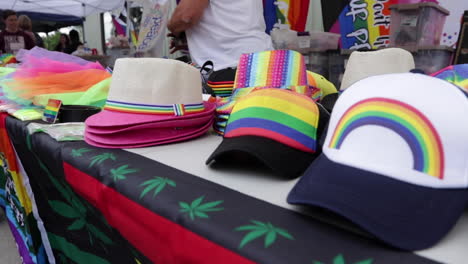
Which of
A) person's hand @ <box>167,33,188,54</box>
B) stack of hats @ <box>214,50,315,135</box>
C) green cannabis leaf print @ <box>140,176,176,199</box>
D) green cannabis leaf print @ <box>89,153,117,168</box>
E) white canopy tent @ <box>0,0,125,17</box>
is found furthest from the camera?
white canopy tent @ <box>0,0,125,17</box>

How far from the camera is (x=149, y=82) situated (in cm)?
69

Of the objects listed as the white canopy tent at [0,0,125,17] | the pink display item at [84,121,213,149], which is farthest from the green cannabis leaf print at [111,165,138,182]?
the white canopy tent at [0,0,125,17]

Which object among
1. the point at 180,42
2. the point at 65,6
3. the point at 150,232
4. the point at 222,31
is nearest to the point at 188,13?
the point at 222,31

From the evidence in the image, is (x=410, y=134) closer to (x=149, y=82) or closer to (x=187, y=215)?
(x=187, y=215)

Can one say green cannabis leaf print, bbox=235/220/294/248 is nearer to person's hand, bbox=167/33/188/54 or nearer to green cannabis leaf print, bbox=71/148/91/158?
green cannabis leaf print, bbox=71/148/91/158

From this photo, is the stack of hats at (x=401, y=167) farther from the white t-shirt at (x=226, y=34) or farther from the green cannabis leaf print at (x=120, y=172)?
the white t-shirt at (x=226, y=34)

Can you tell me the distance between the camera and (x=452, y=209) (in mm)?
324

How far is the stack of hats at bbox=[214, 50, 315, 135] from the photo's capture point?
0.75m

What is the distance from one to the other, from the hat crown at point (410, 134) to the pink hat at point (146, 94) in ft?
1.26

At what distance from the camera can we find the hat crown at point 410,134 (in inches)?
13.0

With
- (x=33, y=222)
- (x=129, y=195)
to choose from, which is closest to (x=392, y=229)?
(x=129, y=195)

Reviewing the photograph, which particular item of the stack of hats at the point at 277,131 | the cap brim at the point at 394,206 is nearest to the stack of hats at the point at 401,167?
the cap brim at the point at 394,206

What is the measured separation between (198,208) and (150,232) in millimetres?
95

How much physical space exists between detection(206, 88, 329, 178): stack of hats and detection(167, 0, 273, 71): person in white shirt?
2.57 feet
